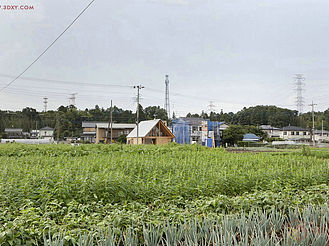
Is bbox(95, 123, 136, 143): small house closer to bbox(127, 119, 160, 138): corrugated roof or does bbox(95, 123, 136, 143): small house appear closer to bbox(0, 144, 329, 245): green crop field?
bbox(127, 119, 160, 138): corrugated roof

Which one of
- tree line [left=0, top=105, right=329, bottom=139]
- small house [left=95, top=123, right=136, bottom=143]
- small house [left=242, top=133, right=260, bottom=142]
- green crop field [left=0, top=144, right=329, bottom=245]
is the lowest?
small house [left=242, top=133, right=260, bottom=142]

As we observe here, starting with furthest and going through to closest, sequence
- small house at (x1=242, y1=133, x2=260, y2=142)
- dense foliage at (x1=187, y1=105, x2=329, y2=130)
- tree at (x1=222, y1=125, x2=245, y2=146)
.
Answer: dense foliage at (x1=187, y1=105, x2=329, y2=130), small house at (x1=242, y1=133, x2=260, y2=142), tree at (x1=222, y1=125, x2=245, y2=146)

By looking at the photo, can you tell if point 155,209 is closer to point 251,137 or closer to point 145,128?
point 145,128


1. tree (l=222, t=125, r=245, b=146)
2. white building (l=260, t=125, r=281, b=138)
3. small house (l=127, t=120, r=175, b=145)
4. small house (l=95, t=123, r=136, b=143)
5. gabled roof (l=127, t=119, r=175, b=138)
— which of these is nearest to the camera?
gabled roof (l=127, t=119, r=175, b=138)

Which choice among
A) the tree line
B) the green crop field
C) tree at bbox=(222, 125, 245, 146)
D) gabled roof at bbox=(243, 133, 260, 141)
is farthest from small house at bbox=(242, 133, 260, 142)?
the green crop field

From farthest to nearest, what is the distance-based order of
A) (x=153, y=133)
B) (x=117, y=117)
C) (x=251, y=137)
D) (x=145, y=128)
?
(x=117, y=117) → (x=251, y=137) → (x=145, y=128) → (x=153, y=133)

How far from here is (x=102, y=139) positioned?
4344cm

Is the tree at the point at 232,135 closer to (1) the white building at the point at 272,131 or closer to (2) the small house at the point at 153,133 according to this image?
(2) the small house at the point at 153,133

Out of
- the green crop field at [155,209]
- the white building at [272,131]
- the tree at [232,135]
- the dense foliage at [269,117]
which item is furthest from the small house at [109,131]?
the white building at [272,131]

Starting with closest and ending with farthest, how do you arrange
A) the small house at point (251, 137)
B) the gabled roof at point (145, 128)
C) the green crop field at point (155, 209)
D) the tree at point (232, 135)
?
the green crop field at point (155, 209) < the gabled roof at point (145, 128) < the tree at point (232, 135) < the small house at point (251, 137)

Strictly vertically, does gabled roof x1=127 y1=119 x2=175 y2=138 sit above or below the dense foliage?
below

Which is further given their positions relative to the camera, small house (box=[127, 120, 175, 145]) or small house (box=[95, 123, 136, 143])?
small house (box=[95, 123, 136, 143])

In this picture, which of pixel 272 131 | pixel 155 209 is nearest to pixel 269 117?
pixel 272 131

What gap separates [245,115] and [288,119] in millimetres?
13588
